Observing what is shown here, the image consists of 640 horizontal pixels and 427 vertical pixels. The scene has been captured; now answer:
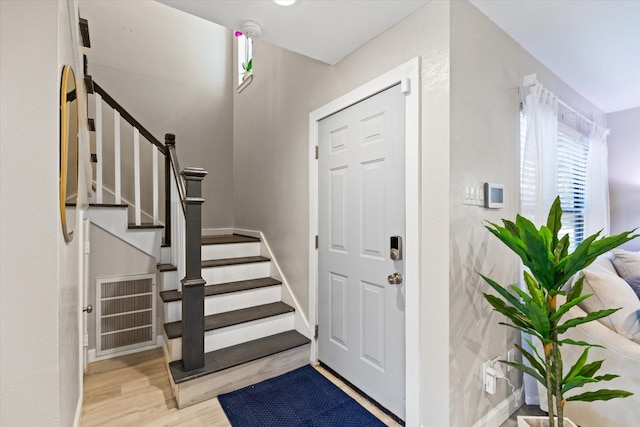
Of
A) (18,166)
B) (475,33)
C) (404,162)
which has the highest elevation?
(475,33)

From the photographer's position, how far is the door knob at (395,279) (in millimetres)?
1775

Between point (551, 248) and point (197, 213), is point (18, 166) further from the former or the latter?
point (551, 248)

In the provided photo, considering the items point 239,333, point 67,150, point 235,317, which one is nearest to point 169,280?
point 235,317

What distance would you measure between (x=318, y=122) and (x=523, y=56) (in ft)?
5.00

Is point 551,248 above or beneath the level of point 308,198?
beneath

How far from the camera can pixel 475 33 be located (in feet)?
5.51

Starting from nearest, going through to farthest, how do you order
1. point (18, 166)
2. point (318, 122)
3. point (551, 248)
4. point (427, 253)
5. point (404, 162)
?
1. point (18, 166)
2. point (551, 248)
3. point (427, 253)
4. point (404, 162)
5. point (318, 122)

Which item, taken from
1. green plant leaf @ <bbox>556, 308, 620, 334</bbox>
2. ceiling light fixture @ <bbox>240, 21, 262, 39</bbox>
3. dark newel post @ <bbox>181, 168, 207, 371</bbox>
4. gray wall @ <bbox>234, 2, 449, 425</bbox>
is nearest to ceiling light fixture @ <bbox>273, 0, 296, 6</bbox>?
ceiling light fixture @ <bbox>240, 21, 262, 39</bbox>

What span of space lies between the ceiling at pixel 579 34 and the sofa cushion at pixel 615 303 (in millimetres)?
1550

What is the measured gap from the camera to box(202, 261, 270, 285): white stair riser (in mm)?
2750

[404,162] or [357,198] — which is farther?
[357,198]

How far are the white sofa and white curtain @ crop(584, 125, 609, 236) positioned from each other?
1.51 m

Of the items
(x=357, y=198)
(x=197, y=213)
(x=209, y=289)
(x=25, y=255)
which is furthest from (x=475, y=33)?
(x=209, y=289)

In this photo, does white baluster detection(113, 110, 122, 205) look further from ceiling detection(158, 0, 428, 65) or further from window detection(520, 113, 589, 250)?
window detection(520, 113, 589, 250)
